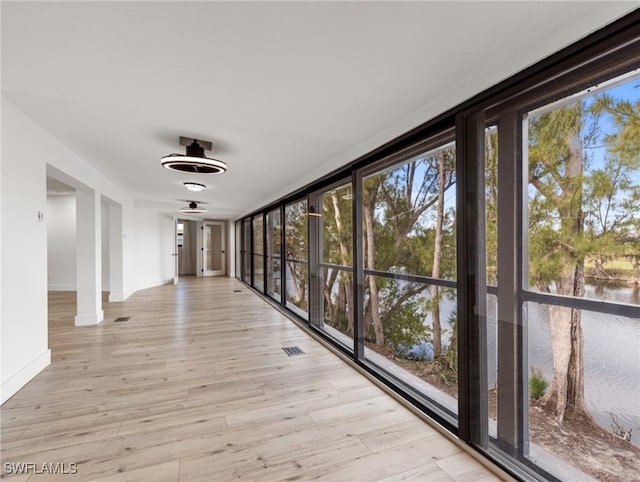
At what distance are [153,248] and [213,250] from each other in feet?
10.0

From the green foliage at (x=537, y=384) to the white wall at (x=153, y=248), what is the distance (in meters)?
8.50

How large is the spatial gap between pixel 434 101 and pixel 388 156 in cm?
72

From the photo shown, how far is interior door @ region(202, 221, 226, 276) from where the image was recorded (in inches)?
446

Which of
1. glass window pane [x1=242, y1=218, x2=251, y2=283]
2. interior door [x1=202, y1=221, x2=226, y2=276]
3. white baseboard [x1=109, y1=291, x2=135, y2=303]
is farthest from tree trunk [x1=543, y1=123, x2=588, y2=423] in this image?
interior door [x1=202, y1=221, x2=226, y2=276]

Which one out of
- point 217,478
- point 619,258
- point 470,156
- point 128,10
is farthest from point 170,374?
point 619,258

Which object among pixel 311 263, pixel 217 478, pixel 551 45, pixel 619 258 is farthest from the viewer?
pixel 311 263

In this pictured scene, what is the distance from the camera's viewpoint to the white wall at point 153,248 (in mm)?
7918

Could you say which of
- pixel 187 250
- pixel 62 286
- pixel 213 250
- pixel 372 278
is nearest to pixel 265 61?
pixel 372 278

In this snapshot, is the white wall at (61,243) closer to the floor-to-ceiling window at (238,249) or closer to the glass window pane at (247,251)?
the glass window pane at (247,251)

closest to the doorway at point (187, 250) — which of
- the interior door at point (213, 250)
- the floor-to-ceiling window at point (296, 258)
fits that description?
the interior door at point (213, 250)

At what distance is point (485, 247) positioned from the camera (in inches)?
70.0

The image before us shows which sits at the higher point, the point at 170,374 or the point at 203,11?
the point at 203,11

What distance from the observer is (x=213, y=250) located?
11.7m

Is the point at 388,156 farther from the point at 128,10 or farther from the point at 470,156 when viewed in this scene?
the point at 128,10
